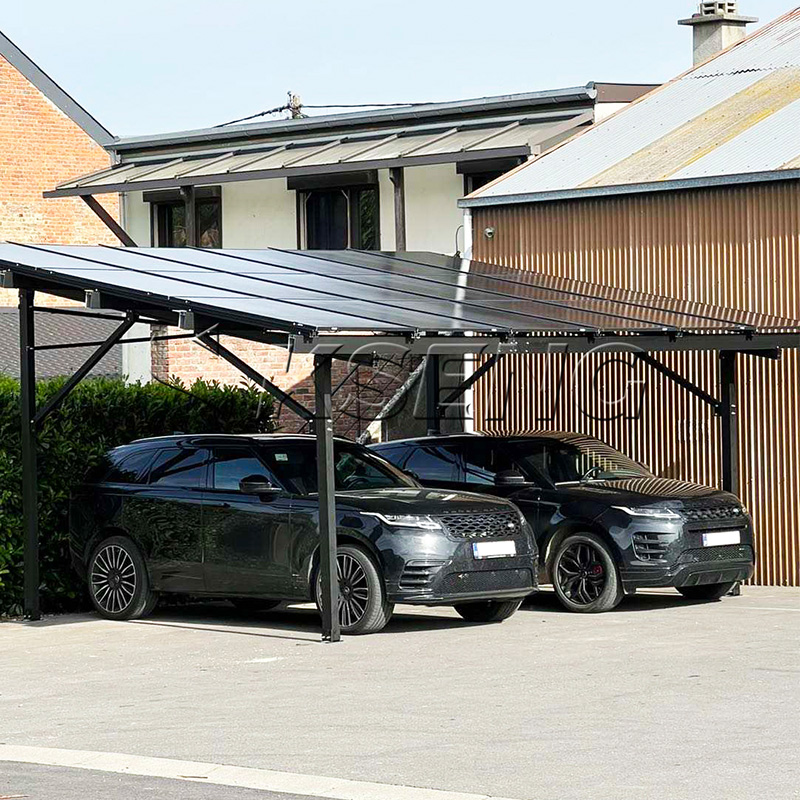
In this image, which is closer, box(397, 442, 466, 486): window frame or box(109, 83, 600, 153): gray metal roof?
box(397, 442, 466, 486): window frame

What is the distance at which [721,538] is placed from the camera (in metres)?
16.5

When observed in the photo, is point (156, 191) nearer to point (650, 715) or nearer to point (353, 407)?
point (353, 407)

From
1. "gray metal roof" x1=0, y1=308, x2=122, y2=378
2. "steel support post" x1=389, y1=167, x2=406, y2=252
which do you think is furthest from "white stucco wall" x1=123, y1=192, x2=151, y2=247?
"steel support post" x1=389, y1=167, x2=406, y2=252

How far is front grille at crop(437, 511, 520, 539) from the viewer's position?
1492cm

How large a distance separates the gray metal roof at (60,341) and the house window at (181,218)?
2.44 m

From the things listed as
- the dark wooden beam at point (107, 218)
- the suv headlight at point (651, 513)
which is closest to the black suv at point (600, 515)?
the suv headlight at point (651, 513)

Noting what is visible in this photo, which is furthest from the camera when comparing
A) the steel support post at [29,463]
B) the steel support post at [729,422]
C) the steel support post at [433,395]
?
the steel support post at [433,395]

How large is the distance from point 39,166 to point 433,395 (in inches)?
775

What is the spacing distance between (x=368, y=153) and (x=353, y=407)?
406cm

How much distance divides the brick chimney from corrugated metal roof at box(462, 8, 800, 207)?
390cm

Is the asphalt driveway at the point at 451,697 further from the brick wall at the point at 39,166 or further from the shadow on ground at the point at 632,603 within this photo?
the brick wall at the point at 39,166

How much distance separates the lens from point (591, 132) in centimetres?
2356

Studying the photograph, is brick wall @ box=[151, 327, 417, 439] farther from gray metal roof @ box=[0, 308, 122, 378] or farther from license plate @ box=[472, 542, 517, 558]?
license plate @ box=[472, 542, 517, 558]

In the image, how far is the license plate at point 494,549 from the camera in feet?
49.1
